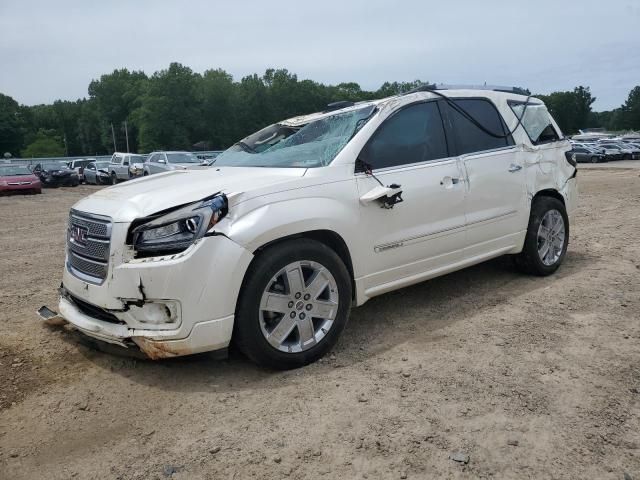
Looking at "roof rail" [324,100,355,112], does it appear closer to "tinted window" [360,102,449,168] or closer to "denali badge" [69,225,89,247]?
"tinted window" [360,102,449,168]

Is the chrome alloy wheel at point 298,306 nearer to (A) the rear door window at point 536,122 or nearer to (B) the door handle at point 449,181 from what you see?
(B) the door handle at point 449,181

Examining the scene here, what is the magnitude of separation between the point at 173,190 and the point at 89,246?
64cm

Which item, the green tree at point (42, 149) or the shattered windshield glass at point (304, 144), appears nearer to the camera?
the shattered windshield glass at point (304, 144)

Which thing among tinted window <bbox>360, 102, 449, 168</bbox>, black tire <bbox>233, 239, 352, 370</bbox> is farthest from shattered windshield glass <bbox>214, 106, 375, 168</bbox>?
black tire <bbox>233, 239, 352, 370</bbox>

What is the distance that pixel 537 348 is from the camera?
141 inches

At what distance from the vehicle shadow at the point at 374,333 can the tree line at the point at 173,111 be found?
71695 mm

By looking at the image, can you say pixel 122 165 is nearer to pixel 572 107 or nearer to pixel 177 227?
pixel 177 227

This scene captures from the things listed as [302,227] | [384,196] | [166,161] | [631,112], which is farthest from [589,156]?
[631,112]

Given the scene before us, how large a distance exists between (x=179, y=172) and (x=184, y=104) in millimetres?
92074

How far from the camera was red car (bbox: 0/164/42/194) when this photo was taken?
72.7 feet

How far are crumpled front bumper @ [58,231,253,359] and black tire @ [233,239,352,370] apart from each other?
7 cm

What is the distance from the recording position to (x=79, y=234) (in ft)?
11.6

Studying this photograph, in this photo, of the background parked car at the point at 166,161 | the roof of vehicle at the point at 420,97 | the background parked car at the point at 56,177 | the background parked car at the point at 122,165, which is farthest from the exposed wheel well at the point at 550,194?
the background parked car at the point at 56,177

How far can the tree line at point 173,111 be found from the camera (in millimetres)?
89062
